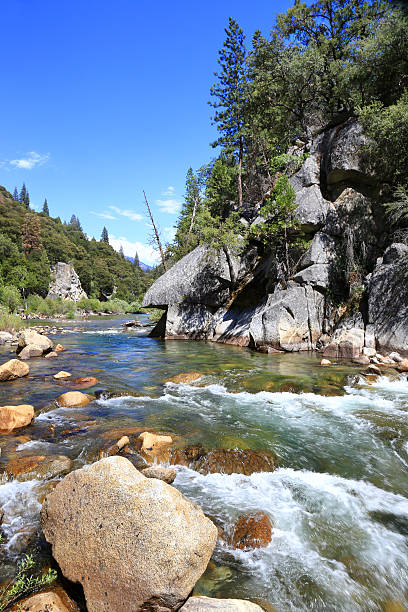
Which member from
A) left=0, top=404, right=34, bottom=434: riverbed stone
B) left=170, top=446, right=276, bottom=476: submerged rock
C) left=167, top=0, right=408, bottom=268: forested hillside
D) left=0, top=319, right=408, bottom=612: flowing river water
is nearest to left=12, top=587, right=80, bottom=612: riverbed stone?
left=0, top=319, right=408, bottom=612: flowing river water

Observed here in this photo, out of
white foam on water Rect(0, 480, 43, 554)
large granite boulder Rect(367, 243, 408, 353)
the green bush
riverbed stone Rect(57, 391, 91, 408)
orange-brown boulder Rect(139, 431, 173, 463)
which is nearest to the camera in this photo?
white foam on water Rect(0, 480, 43, 554)

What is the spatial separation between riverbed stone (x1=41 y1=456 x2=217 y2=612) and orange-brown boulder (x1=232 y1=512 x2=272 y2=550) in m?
0.83

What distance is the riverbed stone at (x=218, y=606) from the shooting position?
276 cm

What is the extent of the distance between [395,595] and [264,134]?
3066 centimetres

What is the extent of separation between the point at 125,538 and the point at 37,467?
2.82 meters

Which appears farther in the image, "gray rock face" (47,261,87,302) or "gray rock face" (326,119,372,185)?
"gray rock face" (47,261,87,302)

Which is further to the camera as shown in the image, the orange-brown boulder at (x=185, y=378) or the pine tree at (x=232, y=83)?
the pine tree at (x=232, y=83)

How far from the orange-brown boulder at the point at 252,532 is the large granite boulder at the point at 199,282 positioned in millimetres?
18685

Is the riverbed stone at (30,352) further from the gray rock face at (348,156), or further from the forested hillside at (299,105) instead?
the gray rock face at (348,156)

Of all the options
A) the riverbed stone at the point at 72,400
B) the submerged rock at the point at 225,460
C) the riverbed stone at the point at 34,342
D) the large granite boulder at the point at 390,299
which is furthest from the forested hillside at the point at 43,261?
the submerged rock at the point at 225,460

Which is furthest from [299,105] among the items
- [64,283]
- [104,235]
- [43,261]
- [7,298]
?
[104,235]

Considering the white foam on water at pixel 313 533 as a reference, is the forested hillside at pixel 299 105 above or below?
above

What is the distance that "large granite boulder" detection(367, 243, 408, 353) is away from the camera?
42.9 feet

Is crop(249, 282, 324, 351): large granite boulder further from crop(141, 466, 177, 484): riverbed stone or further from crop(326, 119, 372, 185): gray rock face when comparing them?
crop(141, 466, 177, 484): riverbed stone
